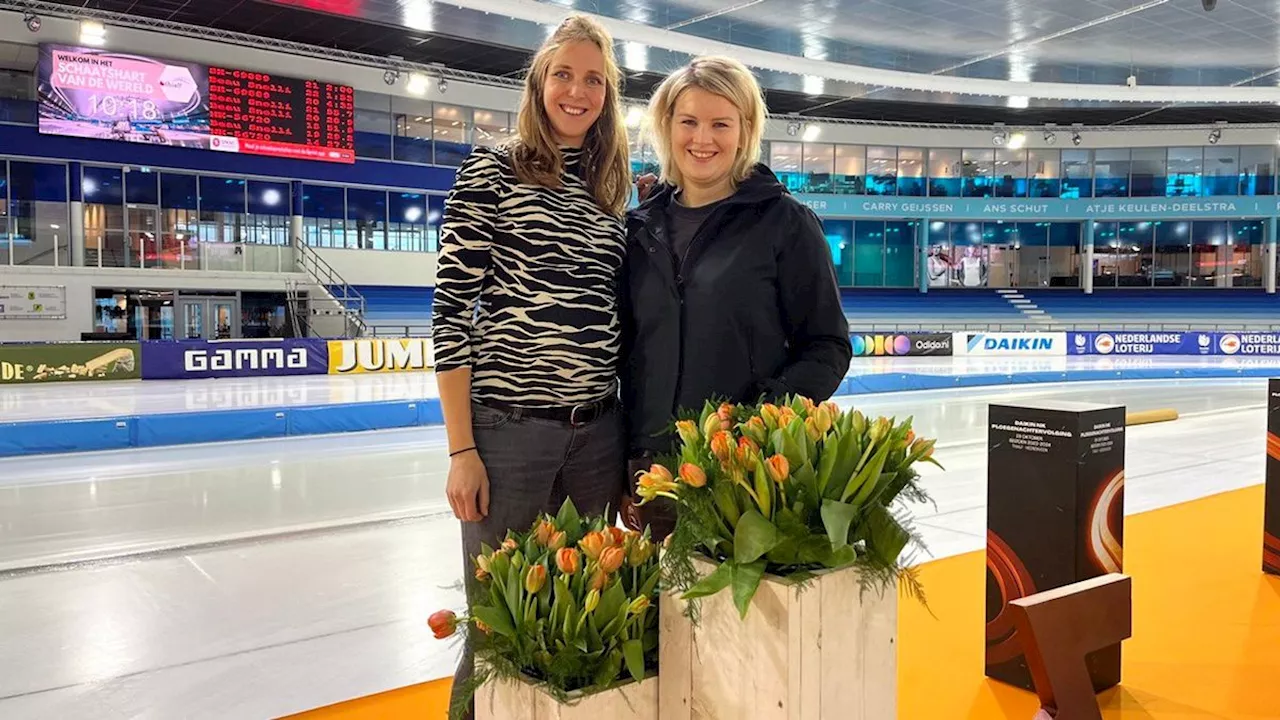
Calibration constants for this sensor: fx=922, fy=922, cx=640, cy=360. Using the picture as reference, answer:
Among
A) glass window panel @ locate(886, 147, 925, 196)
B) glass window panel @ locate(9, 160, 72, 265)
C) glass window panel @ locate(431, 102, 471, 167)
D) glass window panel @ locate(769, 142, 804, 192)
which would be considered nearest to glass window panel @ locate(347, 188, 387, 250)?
glass window panel @ locate(431, 102, 471, 167)

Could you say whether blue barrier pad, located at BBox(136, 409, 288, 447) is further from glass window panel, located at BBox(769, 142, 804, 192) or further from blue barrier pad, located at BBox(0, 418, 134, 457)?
glass window panel, located at BBox(769, 142, 804, 192)

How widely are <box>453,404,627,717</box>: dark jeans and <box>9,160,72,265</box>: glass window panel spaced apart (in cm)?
2068

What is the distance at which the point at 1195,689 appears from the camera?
251 cm

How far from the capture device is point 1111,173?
104 feet

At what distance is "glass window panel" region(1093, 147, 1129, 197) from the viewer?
31.4 meters

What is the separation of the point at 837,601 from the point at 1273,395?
10.2 feet

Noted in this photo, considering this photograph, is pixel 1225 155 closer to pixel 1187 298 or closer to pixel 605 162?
pixel 1187 298

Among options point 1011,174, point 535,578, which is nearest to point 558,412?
point 535,578

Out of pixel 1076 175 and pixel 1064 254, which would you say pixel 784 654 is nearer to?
pixel 1064 254

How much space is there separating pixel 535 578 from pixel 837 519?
0.49m

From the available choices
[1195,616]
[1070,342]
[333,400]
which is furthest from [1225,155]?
[1195,616]

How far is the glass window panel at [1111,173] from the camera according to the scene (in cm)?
3142

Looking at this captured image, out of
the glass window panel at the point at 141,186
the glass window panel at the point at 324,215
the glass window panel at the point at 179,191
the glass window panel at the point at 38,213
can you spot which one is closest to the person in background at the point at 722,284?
the glass window panel at the point at 38,213

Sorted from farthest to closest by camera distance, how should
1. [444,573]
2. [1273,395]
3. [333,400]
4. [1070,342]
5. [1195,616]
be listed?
[1070,342]
[333,400]
[444,573]
[1273,395]
[1195,616]
